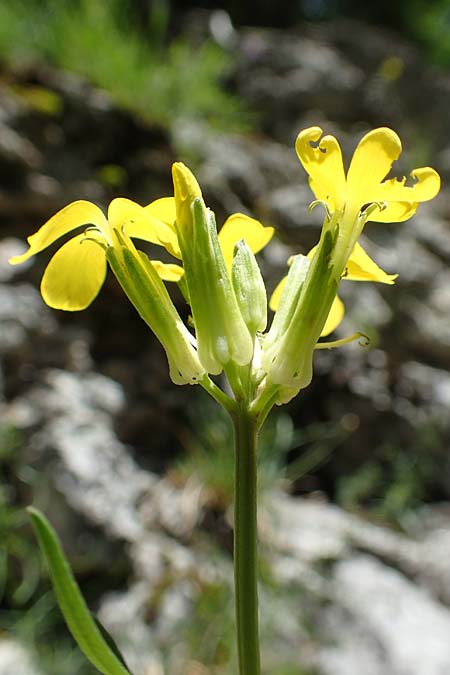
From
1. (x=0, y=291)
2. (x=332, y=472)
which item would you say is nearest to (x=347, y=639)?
(x=332, y=472)

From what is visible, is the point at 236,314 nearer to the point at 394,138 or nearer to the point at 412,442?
the point at 394,138

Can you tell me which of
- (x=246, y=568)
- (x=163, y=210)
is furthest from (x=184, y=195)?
(x=246, y=568)

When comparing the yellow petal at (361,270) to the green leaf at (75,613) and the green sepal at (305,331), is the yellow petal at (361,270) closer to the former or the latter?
the green sepal at (305,331)

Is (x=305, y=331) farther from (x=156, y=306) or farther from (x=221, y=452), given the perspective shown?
(x=221, y=452)

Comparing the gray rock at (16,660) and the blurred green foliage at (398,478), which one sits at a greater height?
the blurred green foliage at (398,478)

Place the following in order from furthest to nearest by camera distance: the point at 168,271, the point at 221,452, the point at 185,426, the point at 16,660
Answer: the point at 185,426
the point at 221,452
the point at 16,660
the point at 168,271

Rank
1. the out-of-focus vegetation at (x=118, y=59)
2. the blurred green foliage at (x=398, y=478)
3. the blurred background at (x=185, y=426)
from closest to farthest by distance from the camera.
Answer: the blurred background at (x=185, y=426), the blurred green foliage at (x=398, y=478), the out-of-focus vegetation at (x=118, y=59)

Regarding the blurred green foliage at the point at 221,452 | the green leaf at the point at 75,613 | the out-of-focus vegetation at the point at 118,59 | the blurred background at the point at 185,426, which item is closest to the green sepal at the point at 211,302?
the green leaf at the point at 75,613

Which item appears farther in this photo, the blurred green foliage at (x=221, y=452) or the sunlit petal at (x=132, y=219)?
the blurred green foliage at (x=221, y=452)

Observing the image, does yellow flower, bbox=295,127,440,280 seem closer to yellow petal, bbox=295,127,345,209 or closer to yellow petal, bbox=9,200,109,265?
yellow petal, bbox=295,127,345,209
